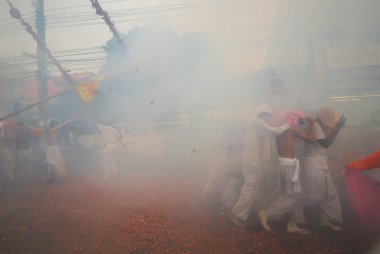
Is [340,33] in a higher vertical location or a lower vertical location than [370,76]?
higher

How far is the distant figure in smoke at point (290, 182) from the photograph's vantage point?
391cm

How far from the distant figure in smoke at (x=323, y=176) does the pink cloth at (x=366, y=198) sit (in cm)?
31

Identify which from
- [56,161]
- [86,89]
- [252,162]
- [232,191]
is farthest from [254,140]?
[56,161]

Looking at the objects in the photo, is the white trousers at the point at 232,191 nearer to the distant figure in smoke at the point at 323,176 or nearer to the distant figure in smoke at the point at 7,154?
the distant figure in smoke at the point at 323,176

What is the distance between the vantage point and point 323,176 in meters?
3.98

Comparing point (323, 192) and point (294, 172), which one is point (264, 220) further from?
point (323, 192)

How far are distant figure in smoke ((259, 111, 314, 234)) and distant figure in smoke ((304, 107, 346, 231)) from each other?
18cm

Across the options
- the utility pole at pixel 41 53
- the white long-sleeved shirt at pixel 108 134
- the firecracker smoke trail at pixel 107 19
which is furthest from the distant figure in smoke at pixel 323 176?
the utility pole at pixel 41 53

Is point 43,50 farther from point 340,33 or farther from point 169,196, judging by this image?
point 340,33

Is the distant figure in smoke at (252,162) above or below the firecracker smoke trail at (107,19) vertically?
below

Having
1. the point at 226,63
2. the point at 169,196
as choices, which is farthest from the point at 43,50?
the point at 169,196

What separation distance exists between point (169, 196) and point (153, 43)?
8457mm

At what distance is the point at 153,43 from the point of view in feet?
39.4

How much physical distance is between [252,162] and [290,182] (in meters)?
0.68
